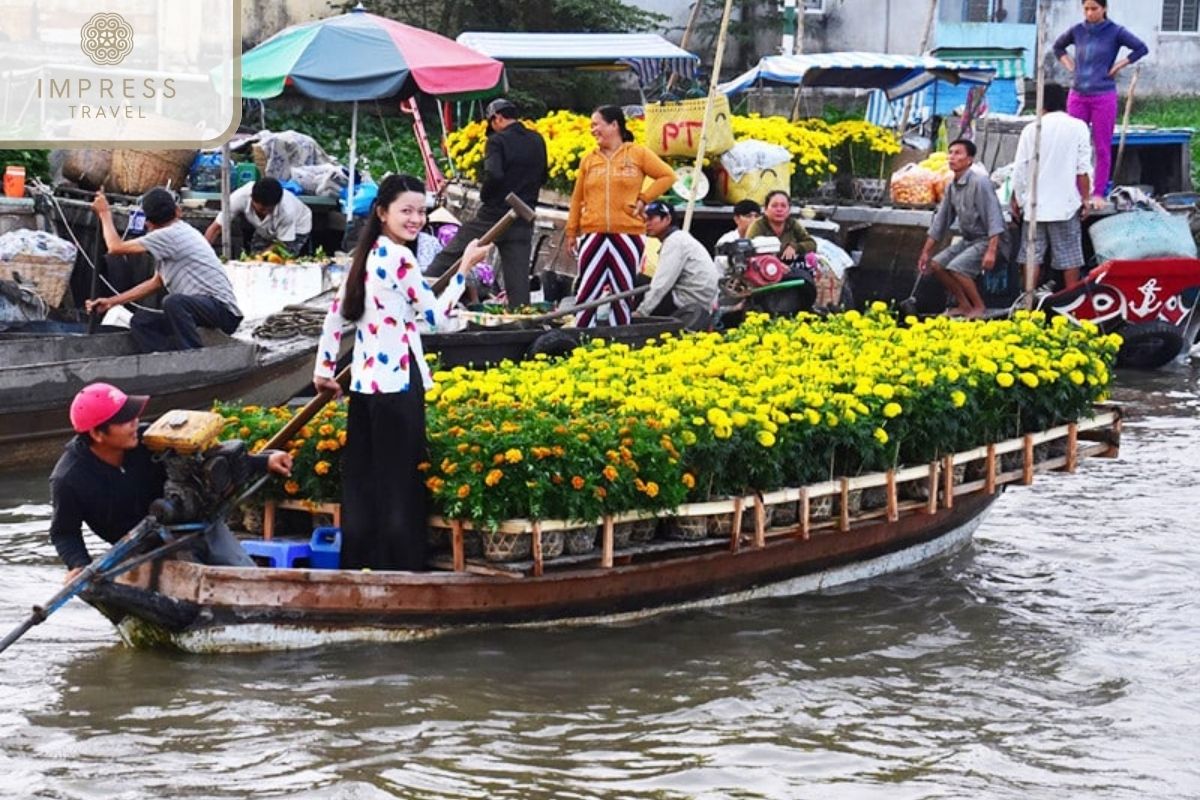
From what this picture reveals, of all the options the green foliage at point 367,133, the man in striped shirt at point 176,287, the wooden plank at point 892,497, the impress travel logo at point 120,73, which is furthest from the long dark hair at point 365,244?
the green foliage at point 367,133

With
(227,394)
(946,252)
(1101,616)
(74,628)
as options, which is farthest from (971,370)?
(946,252)

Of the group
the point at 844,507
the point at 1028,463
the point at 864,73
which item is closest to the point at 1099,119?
the point at 864,73

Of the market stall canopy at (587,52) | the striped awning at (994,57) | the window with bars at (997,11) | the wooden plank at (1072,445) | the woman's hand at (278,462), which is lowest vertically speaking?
the wooden plank at (1072,445)

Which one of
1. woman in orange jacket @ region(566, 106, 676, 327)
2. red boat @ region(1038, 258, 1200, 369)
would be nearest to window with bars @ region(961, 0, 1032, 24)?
red boat @ region(1038, 258, 1200, 369)

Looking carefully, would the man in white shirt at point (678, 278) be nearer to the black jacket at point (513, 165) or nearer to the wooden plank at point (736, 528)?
the black jacket at point (513, 165)

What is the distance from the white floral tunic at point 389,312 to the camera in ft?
23.3

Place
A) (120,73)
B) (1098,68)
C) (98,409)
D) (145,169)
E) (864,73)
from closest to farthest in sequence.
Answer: (98,409)
(1098,68)
(145,169)
(120,73)
(864,73)

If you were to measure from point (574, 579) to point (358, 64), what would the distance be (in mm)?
8343

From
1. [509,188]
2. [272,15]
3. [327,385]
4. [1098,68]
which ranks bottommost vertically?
[327,385]

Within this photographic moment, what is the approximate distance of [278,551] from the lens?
7469 mm

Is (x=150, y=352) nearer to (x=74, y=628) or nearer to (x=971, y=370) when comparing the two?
(x=74, y=628)

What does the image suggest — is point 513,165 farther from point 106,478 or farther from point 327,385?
point 106,478

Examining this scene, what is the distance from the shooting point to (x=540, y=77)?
74.6 ft

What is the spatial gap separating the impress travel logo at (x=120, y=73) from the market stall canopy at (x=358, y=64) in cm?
51
